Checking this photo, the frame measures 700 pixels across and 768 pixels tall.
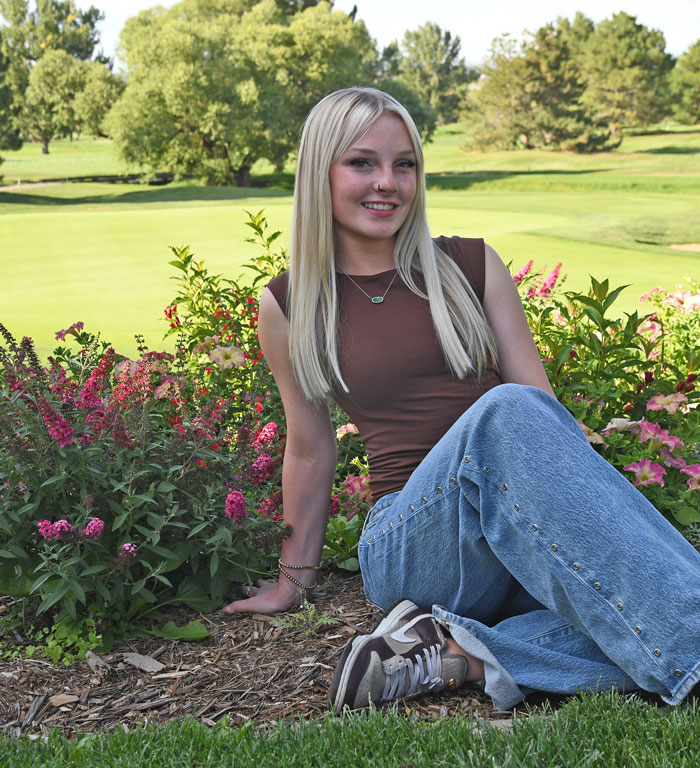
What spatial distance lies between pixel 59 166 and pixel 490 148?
2006 cm

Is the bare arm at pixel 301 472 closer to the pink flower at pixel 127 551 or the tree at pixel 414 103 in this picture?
the pink flower at pixel 127 551

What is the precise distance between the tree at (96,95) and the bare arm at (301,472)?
34031 millimetres

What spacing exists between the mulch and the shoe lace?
0.14 ft

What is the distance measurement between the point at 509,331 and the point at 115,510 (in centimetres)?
118

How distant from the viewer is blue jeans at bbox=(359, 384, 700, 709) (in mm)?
1810

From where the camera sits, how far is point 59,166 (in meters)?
36.0

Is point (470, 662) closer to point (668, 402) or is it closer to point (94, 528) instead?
point (94, 528)

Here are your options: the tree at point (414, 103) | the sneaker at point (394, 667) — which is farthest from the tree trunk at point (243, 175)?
the sneaker at point (394, 667)

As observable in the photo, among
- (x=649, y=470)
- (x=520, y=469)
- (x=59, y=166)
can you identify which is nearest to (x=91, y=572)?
(x=520, y=469)

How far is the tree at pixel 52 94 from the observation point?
110ft

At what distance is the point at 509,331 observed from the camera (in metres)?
2.50

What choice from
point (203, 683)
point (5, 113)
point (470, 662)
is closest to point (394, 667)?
point (470, 662)

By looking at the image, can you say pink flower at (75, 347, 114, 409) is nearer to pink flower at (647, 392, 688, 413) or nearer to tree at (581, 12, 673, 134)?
pink flower at (647, 392, 688, 413)

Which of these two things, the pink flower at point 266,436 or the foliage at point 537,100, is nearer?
the pink flower at point 266,436
